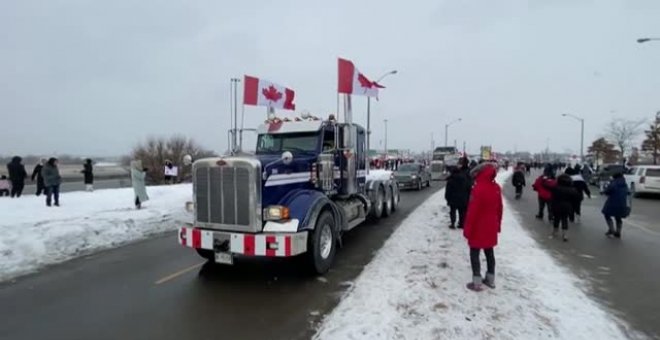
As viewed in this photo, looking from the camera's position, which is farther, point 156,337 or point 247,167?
point 247,167

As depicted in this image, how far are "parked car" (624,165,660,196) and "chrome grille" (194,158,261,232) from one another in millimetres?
22206

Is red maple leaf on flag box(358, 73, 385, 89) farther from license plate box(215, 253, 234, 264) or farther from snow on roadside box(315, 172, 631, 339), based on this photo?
license plate box(215, 253, 234, 264)

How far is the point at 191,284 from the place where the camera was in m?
6.46

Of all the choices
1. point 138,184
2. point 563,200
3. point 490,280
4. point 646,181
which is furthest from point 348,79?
point 646,181

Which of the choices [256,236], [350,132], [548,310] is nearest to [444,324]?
[548,310]

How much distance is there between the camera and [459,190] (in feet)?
35.5

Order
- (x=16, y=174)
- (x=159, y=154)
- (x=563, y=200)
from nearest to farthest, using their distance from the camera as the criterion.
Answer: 1. (x=563, y=200)
2. (x=16, y=174)
3. (x=159, y=154)

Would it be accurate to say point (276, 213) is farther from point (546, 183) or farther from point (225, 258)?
point (546, 183)

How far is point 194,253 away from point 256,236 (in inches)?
116

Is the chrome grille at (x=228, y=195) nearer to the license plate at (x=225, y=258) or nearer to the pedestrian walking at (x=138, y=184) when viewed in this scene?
the license plate at (x=225, y=258)

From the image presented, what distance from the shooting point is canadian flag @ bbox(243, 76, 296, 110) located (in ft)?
41.5

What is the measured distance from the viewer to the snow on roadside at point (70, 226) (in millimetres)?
8173

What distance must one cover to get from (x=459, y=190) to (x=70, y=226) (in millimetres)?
9635

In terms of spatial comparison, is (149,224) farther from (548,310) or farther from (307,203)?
(548,310)
